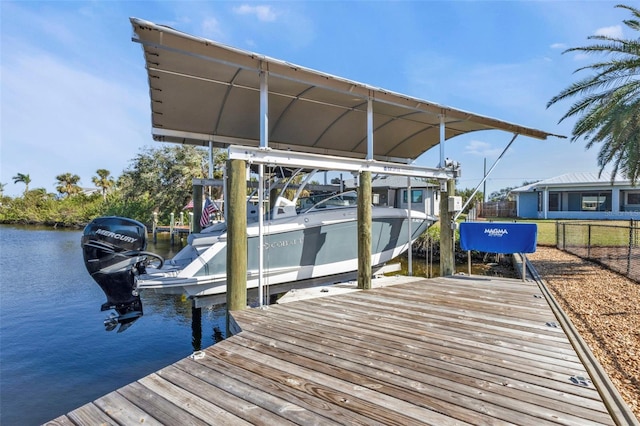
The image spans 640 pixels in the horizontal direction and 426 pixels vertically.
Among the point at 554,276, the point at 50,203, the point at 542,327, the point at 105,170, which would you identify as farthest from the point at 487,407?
the point at 105,170

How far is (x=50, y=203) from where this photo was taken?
47.2 meters

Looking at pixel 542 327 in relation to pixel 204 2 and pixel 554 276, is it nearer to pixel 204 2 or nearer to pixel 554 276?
pixel 554 276

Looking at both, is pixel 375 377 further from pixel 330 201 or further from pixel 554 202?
pixel 554 202

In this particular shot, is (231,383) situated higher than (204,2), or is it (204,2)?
(204,2)

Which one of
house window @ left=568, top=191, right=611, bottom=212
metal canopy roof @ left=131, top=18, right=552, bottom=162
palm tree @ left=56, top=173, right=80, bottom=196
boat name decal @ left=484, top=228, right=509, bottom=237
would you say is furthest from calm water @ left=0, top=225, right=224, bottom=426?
palm tree @ left=56, top=173, right=80, bottom=196

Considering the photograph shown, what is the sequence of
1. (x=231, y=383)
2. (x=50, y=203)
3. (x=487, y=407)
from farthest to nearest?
(x=50, y=203) → (x=231, y=383) → (x=487, y=407)

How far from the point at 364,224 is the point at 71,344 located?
646cm

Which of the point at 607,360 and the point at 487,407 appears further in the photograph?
the point at 607,360

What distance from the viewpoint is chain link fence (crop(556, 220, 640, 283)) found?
340 inches

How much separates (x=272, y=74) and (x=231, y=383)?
13.9 ft

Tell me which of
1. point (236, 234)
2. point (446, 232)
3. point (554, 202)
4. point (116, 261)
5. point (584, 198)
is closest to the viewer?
point (236, 234)

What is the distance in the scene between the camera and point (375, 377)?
289 cm

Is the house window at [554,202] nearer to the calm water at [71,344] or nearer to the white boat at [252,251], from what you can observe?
the white boat at [252,251]

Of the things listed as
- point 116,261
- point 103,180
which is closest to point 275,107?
point 116,261
